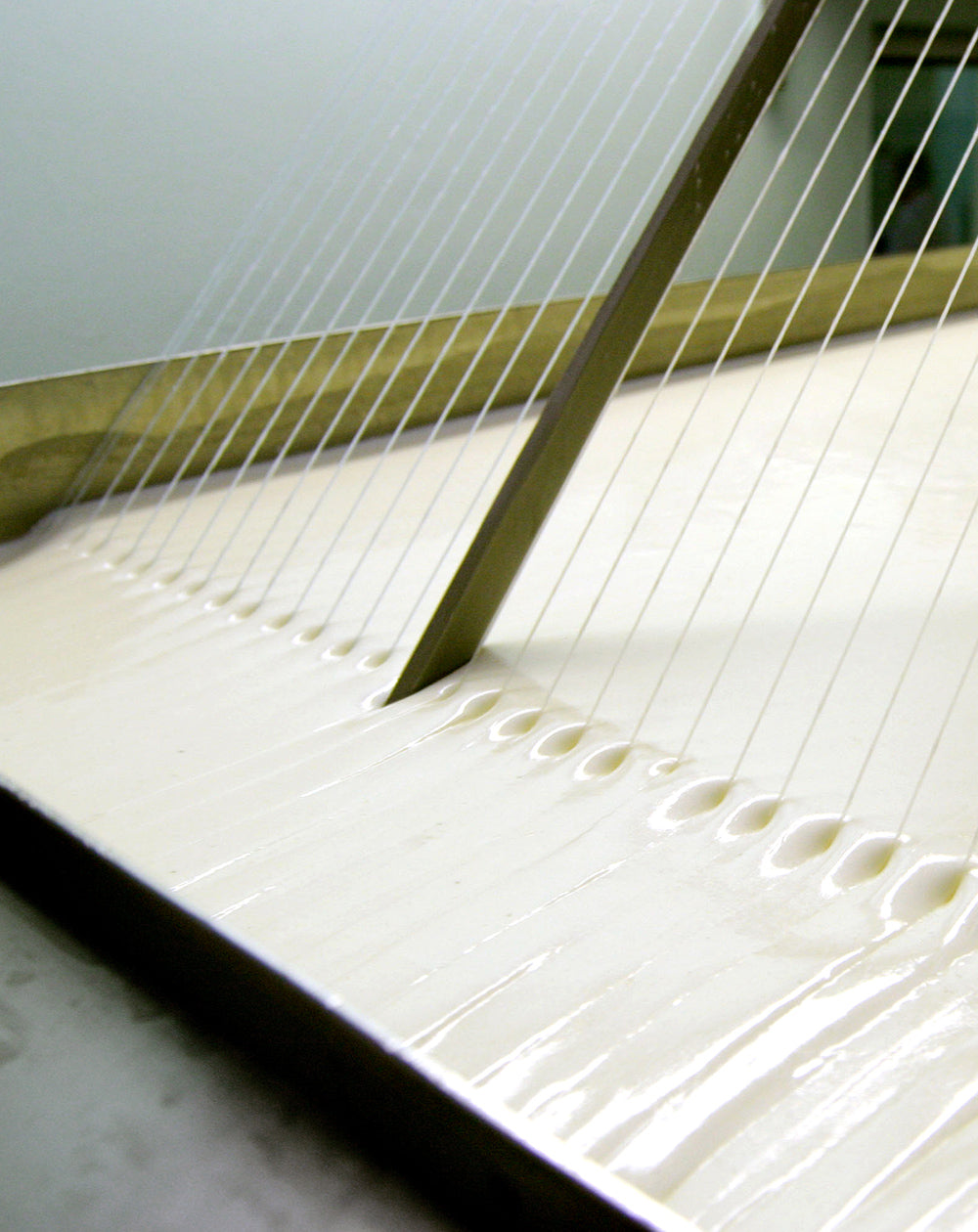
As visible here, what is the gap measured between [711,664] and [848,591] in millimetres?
327

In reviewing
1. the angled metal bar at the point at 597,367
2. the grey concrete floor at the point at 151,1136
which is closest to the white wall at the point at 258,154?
the angled metal bar at the point at 597,367

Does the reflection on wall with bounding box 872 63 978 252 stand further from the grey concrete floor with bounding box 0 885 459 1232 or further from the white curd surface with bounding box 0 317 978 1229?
the grey concrete floor with bounding box 0 885 459 1232

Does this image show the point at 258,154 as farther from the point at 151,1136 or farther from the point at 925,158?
the point at 925,158

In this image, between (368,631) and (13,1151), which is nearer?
(13,1151)

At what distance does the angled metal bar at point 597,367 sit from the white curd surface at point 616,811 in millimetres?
71

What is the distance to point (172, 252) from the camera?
274 centimetres

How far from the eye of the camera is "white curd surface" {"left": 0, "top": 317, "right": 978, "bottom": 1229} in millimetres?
806

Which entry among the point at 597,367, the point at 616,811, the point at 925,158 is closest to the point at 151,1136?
the point at 616,811

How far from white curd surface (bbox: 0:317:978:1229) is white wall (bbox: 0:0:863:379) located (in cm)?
75

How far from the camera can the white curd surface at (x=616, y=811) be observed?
806 millimetres

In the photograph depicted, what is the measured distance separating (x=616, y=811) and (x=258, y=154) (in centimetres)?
217

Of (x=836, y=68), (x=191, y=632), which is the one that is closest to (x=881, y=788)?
(x=191, y=632)

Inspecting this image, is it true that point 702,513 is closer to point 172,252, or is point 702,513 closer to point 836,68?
Result: point 172,252

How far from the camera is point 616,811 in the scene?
1.18 metres
